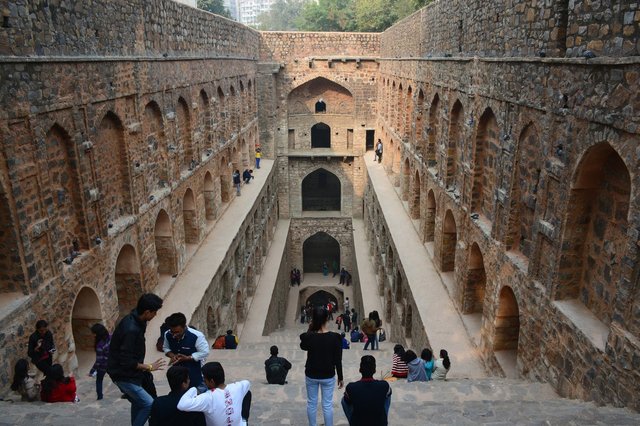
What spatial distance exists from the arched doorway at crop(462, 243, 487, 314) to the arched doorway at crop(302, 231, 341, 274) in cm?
1720

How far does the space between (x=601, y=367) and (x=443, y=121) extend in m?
7.38

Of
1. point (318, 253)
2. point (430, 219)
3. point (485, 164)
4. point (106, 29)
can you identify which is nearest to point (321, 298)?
point (318, 253)

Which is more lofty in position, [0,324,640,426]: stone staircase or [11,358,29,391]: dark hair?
[11,358,29,391]: dark hair

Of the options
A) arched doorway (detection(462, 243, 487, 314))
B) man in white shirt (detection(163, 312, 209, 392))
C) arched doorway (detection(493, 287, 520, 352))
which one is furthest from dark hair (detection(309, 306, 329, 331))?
arched doorway (detection(462, 243, 487, 314))

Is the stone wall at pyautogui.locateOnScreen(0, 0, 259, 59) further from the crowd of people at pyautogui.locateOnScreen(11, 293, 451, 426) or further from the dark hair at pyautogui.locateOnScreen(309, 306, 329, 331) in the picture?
the dark hair at pyautogui.locateOnScreen(309, 306, 329, 331)

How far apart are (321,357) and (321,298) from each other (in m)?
21.3

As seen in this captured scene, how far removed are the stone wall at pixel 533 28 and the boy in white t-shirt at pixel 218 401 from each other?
4.59m

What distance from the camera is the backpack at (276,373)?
7.16 m

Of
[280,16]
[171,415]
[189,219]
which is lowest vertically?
[189,219]

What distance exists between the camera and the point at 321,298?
2595 centimetres

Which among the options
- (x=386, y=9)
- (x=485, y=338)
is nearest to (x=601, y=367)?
(x=485, y=338)

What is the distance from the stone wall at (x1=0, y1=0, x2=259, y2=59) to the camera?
6375 mm

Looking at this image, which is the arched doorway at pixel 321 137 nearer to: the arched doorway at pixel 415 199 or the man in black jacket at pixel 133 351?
the arched doorway at pixel 415 199

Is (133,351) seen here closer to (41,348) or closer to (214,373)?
(214,373)
